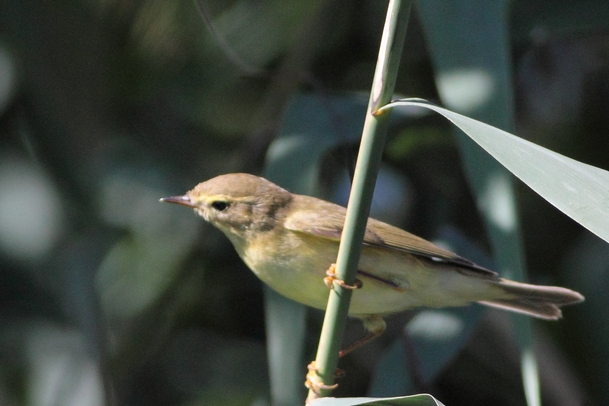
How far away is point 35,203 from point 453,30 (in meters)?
1.77

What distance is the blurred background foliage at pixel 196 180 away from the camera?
252 cm

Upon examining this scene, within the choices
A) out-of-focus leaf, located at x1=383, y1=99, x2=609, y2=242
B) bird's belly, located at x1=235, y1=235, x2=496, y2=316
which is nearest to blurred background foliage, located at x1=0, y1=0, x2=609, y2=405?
bird's belly, located at x1=235, y1=235, x2=496, y2=316

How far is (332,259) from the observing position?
1.96 meters

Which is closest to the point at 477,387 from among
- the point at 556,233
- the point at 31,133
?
the point at 556,233

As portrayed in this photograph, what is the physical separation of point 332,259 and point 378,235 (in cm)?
15

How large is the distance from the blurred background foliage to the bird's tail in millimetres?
479

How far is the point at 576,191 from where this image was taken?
96cm

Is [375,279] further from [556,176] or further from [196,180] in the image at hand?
[196,180]

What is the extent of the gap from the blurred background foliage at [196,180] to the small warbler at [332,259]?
0.34 m

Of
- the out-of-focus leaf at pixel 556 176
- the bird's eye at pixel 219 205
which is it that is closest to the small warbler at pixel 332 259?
the bird's eye at pixel 219 205

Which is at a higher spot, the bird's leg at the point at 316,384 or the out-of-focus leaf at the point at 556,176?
the out-of-focus leaf at the point at 556,176

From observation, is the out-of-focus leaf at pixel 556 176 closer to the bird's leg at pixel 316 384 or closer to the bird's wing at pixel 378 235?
the bird's leg at pixel 316 384

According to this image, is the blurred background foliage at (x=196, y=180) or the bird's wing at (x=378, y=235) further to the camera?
the blurred background foliage at (x=196, y=180)

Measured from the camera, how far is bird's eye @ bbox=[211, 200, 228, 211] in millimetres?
2135
